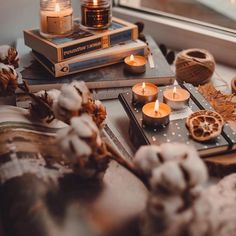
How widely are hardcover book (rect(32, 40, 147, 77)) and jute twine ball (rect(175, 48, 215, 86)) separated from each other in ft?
0.28

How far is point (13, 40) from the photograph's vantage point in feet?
3.47

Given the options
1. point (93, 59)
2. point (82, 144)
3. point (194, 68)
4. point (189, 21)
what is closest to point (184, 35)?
point (189, 21)

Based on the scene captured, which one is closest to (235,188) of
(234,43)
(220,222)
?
(220,222)

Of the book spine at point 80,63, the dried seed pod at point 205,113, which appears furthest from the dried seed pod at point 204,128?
the book spine at point 80,63

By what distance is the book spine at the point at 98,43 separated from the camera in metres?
0.84

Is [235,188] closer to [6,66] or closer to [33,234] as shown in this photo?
[33,234]

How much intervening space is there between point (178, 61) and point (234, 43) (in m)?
0.19

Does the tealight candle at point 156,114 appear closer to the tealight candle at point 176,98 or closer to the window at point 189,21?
the tealight candle at point 176,98

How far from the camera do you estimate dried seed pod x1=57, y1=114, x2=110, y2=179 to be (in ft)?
1.64

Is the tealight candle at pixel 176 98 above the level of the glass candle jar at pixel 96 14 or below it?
below

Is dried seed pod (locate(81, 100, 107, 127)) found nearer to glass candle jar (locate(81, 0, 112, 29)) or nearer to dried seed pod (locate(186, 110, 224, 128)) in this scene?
dried seed pod (locate(186, 110, 224, 128))

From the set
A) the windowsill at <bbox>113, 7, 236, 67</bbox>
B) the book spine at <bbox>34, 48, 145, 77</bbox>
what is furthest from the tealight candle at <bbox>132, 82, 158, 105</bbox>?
the windowsill at <bbox>113, 7, 236, 67</bbox>

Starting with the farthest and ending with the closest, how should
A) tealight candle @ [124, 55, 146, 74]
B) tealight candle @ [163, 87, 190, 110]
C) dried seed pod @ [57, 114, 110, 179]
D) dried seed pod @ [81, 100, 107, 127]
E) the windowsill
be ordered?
the windowsill
tealight candle @ [124, 55, 146, 74]
tealight candle @ [163, 87, 190, 110]
dried seed pod @ [81, 100, 107, 127]
dried seed pod @ [57, 114, 110, 179]

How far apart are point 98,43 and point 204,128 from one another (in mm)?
310
